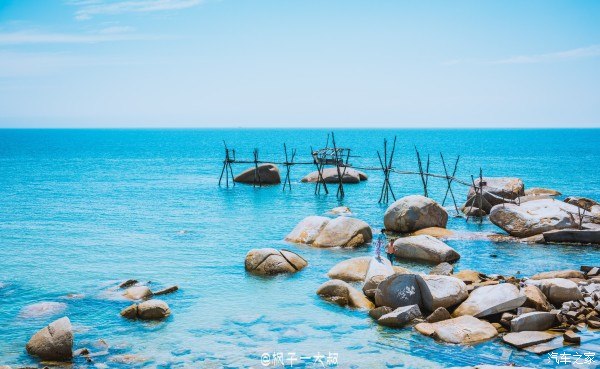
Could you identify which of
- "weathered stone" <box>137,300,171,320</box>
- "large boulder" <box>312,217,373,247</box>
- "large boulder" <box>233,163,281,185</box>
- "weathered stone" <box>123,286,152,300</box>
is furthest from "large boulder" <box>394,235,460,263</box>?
"large boulder" <box>233,163,281,185</box>

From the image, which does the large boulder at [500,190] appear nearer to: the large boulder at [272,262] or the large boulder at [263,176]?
the large boulder at [272,262]

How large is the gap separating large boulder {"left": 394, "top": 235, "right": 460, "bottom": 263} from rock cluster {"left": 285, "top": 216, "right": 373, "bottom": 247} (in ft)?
8.50

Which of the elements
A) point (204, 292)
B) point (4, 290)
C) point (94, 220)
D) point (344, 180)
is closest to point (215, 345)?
point (204, 292)

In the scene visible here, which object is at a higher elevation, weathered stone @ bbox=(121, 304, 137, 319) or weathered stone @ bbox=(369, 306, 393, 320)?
weathered stone @ bbox=(369, 306, 393, 320)

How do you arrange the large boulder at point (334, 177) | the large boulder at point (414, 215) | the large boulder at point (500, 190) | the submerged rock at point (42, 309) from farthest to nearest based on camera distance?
1. the large boulder at point (334, 177)
2. the large boulder at point (500, 190)
3. the large boulder at point (414, 215)
4. the submerged rock at point (42, 309)

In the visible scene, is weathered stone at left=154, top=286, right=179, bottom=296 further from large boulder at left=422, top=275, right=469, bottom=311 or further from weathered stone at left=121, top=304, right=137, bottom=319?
large boulder at left=422, top=275, right=469, bottom=311

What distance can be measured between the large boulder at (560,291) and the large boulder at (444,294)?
2.75 meters

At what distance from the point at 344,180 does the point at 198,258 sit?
31.7m

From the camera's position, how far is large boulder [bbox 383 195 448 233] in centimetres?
3177

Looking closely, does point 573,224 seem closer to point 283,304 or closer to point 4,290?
point 283,304

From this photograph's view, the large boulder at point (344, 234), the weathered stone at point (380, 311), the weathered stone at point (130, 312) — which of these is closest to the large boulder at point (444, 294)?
the weathered stone at point (380, 311)

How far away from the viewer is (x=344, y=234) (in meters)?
29.2

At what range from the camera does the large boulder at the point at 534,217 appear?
30.3 m

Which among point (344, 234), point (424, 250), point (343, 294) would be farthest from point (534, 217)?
point (343, 294)
